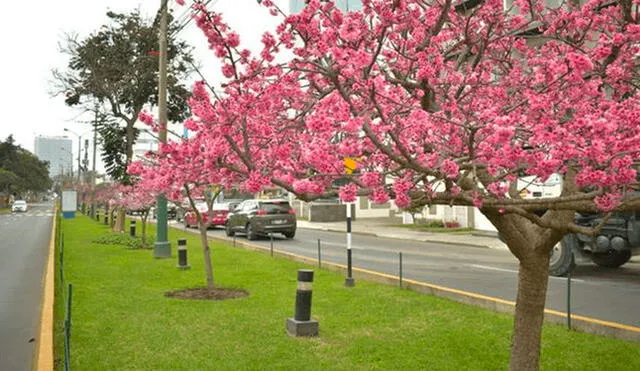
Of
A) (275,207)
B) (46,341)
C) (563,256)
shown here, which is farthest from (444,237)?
(46,341)

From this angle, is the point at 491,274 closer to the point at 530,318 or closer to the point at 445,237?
the point at 530,318

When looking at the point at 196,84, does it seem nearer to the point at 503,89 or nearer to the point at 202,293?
the point at 503,89

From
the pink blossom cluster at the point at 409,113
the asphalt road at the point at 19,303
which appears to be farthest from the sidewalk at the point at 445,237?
the pink blossom cluster at the point at 409,113

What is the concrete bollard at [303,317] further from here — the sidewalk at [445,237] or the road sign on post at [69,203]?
the road sign on post at [69,203]

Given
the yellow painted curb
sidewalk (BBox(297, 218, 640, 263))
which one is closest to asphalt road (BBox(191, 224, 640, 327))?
sidewalk (BBox(297, 218, 640, 263))

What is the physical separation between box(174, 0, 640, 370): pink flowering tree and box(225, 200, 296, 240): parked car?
18570 mm

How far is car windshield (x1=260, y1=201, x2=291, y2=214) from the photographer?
25172 mm

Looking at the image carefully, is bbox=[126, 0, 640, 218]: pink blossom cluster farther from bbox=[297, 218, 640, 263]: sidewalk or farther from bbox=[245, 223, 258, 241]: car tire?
bbox=[245, 223, 258, 241]: car tire

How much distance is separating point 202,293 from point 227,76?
20.8ft

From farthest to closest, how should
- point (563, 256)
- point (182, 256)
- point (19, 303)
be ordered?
point (182, 256), point (563, 256), point (19, 303)

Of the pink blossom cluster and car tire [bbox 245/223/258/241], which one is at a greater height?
the pink blossom cluster

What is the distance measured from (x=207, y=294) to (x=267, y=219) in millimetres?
14526

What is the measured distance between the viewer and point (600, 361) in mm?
6258

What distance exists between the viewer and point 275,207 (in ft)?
83.4
